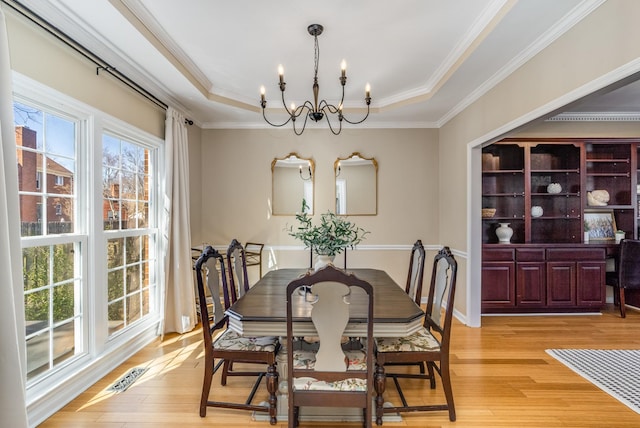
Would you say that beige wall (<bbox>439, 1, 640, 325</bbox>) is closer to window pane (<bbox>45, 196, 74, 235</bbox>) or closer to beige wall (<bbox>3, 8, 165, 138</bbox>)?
beige wall (<bbox>3, 8, 165, 138</bbox>)

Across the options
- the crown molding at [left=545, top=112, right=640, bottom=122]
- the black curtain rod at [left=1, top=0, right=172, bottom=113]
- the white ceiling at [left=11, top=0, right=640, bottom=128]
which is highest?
the white ceiling at [left=11, top=0, right=640, bottom=128]

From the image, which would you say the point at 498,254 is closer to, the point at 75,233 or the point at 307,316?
the point at 307,316

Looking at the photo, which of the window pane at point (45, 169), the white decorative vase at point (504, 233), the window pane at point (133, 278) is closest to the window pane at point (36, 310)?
the window pane at point (45, 169)

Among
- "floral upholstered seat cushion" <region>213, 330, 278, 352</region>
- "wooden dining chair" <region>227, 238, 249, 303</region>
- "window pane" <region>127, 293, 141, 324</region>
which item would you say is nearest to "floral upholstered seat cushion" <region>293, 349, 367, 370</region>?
"floral upholstered seat cushion" <region>213, 330, 278, 352</region>

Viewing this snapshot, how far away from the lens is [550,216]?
4.36 meters

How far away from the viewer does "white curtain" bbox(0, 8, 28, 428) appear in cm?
153

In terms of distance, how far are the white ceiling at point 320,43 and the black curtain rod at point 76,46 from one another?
0.04 meters

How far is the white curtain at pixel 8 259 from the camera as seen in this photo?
1530 millimetres

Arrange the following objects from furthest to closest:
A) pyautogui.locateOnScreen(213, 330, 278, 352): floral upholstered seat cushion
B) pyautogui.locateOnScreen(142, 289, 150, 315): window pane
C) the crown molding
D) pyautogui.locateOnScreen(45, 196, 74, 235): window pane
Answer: the crown molding < pyautogui.locateOnScreen(142, 289, 150, 315): window pane < pyautogui.locateOnScreen(45, 196, 74, 235): window pane < pyautogui.locateOnScreen(213, 330, 278, 352): floral upholstered seat cushion

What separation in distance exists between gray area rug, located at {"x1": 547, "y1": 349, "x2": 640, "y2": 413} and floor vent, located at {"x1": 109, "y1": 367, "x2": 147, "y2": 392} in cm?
356

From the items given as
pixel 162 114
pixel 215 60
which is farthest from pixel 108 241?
pixel 215 60

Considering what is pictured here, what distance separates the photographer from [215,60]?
3.06 meters

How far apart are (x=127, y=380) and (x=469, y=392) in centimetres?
260

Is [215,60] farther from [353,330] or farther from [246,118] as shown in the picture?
[353,330]
